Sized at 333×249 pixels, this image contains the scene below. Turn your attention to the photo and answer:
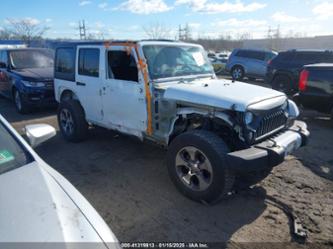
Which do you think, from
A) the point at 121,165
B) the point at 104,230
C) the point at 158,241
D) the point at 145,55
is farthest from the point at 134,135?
the point at 104,230

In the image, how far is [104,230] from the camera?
170 cm

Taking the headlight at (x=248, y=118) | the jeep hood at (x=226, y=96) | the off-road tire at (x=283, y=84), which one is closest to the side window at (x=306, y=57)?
the off-road tire at (x=283, y=84)

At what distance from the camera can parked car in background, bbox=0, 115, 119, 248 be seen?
58.1 inches

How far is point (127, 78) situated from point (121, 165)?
141 cm

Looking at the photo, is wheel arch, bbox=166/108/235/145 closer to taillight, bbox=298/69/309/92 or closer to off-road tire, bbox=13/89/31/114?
taillight, bbox=298/69/309/92

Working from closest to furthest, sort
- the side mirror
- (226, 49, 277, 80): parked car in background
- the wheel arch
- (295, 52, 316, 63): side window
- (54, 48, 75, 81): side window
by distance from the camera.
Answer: the side mirror → the wheel arch → (54, 48, 75, 81): side window → (295, 52, 316, 63): side window → (226, 49, 277, 80): parked car in background

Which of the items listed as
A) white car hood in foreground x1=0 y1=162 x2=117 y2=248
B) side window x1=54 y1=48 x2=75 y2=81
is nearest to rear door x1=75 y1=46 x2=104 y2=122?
side window x1=54 y1=48 x2=75 y2=81

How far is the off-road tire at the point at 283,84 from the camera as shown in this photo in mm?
11609

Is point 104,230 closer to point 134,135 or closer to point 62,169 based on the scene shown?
point 134,135

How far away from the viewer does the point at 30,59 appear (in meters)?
9.18

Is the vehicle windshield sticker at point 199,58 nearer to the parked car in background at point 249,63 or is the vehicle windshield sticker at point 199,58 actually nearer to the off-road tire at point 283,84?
the off-road tire at point 283,84

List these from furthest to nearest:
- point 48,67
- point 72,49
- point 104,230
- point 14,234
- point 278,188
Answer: point 48,67 < point 72,49 < point 278,188 < point 104,230 < point 14,234

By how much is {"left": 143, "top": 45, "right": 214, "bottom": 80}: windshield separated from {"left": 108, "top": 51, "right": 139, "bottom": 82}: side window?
339mm

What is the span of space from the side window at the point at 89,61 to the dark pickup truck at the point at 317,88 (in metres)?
4.79
